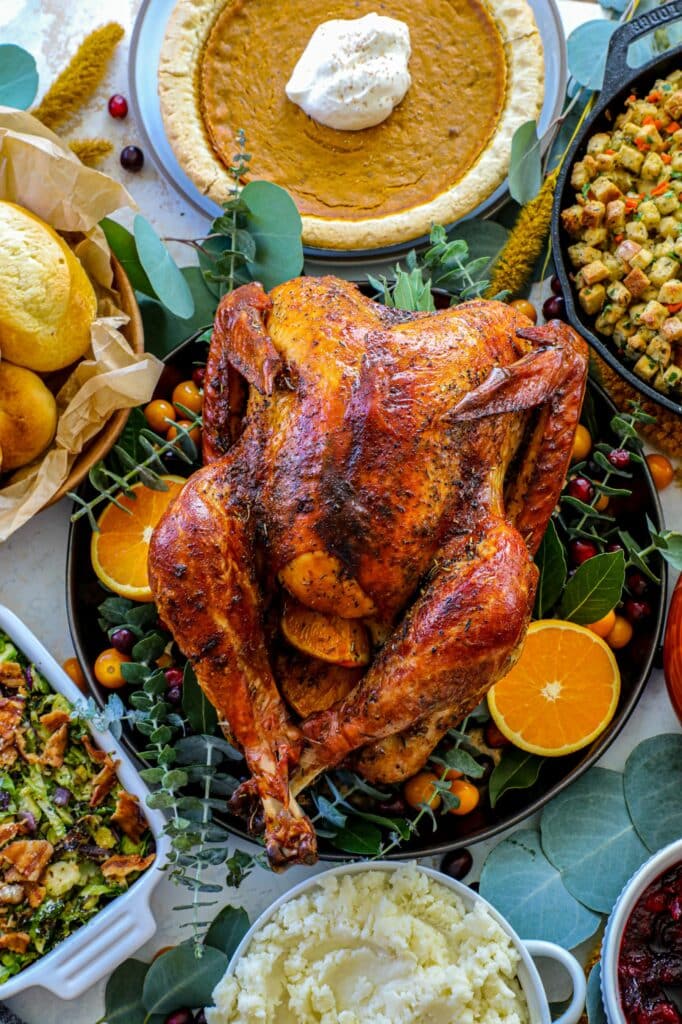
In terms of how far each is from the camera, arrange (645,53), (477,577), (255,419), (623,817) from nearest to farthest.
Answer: (477,577) → (255,419) → (623,817) → (645,53)

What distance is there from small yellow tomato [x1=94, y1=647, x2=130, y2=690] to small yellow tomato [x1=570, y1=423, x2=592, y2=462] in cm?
129

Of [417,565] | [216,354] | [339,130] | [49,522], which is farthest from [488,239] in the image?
[49,522]

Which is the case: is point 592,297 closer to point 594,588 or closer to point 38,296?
point 594,588

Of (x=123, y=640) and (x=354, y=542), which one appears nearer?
(x=354, y=542)

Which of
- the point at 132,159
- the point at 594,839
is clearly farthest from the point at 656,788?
the point at 132,159

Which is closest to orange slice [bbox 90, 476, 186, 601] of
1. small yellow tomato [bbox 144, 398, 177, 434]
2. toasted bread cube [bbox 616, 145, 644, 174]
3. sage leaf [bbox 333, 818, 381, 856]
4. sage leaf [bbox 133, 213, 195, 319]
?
small yellow tomato [bbox 144, 398, 177, 434]

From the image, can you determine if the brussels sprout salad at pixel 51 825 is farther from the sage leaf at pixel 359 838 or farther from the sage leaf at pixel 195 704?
the sage leaf at pixel 359 838

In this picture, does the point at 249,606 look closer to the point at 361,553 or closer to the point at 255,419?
the point at 361,553

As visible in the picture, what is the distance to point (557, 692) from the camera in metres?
2.71

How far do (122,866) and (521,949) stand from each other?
3.25 feet

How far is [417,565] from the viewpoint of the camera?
2256 mm

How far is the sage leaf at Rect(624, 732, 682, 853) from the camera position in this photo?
279 cm

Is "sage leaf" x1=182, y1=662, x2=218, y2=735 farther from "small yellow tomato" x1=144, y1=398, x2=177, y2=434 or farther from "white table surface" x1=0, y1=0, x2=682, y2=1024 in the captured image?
"small yellow tomato" x1=144, y1=398, x2=177, y2=434

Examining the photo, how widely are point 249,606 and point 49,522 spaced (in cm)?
99
